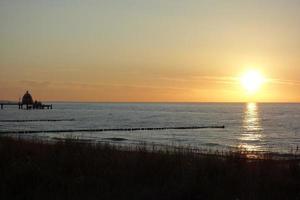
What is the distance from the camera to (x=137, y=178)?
11.1 meters

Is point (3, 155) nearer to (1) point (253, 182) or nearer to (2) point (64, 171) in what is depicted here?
(2) point (64, 171)

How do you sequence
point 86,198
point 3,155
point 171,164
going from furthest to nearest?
1. point 3,155
2. point 171,164
3. point 86,198

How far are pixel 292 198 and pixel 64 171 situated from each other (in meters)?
5.63

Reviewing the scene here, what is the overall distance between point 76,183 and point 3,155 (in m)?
3.99

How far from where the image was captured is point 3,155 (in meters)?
13.3

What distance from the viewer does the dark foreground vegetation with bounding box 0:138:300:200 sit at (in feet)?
31.4

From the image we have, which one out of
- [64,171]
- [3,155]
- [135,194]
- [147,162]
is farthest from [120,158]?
[135,194]

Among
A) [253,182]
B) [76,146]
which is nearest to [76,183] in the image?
[253,182]

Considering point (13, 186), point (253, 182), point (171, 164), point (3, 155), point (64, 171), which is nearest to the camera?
point (13, 186)

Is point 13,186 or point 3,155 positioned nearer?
point 13,186

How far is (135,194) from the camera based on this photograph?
9516 mm

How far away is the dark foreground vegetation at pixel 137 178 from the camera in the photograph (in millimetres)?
9578

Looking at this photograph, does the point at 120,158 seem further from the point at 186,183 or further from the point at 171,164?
the point at 186,183

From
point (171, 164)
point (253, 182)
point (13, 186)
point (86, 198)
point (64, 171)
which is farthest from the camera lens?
point (171, 164)
